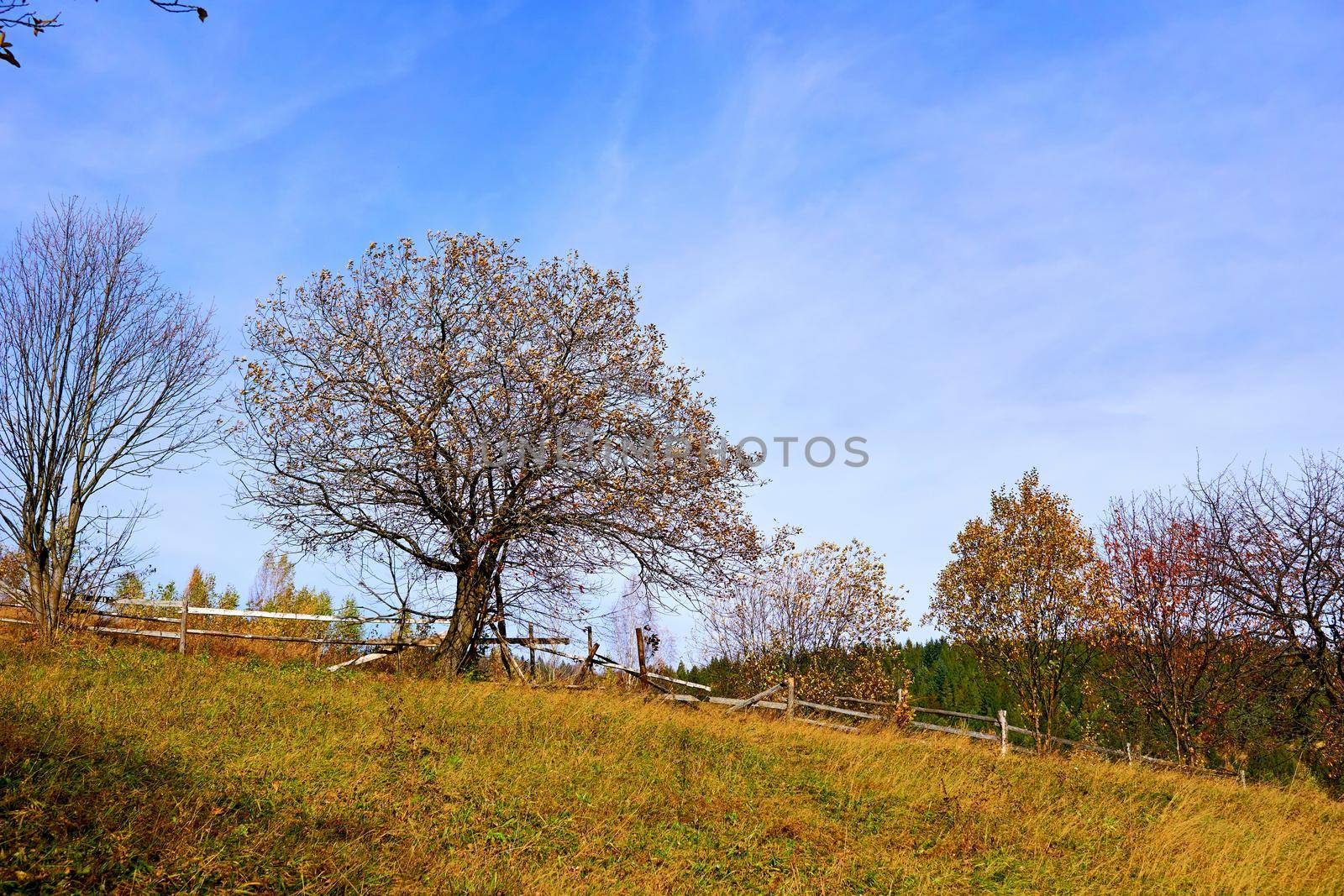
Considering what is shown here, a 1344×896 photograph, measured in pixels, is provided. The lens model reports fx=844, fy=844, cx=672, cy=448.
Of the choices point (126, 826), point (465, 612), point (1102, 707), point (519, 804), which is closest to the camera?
point (126, 826)

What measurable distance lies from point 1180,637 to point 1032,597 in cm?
412

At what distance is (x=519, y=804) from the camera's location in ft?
31.4

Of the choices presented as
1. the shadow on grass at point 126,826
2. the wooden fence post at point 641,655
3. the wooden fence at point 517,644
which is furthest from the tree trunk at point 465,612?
the shadow on grass at point 126,826

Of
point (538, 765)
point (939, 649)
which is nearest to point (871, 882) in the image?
point (538, 765)

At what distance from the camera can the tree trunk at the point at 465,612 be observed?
19.0m

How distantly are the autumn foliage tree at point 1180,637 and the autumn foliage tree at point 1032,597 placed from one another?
108cm

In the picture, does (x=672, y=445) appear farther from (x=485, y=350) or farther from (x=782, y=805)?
(x=782, y=805)

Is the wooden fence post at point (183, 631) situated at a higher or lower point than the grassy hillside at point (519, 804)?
higher

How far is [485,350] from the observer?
1767 cm

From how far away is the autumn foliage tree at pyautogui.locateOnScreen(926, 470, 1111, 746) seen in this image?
22.5m

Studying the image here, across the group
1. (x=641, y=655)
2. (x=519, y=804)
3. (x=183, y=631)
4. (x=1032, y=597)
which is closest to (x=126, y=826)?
(x=519, y=804)

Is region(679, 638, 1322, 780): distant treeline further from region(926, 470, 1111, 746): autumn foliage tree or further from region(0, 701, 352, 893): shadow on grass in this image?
region(0, 701, 352, 893): shadow on grass

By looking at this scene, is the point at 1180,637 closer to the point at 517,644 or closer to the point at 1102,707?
the point at 1102,707

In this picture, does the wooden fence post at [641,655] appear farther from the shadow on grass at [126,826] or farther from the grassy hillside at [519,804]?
the shadow on grass at [126,826]
